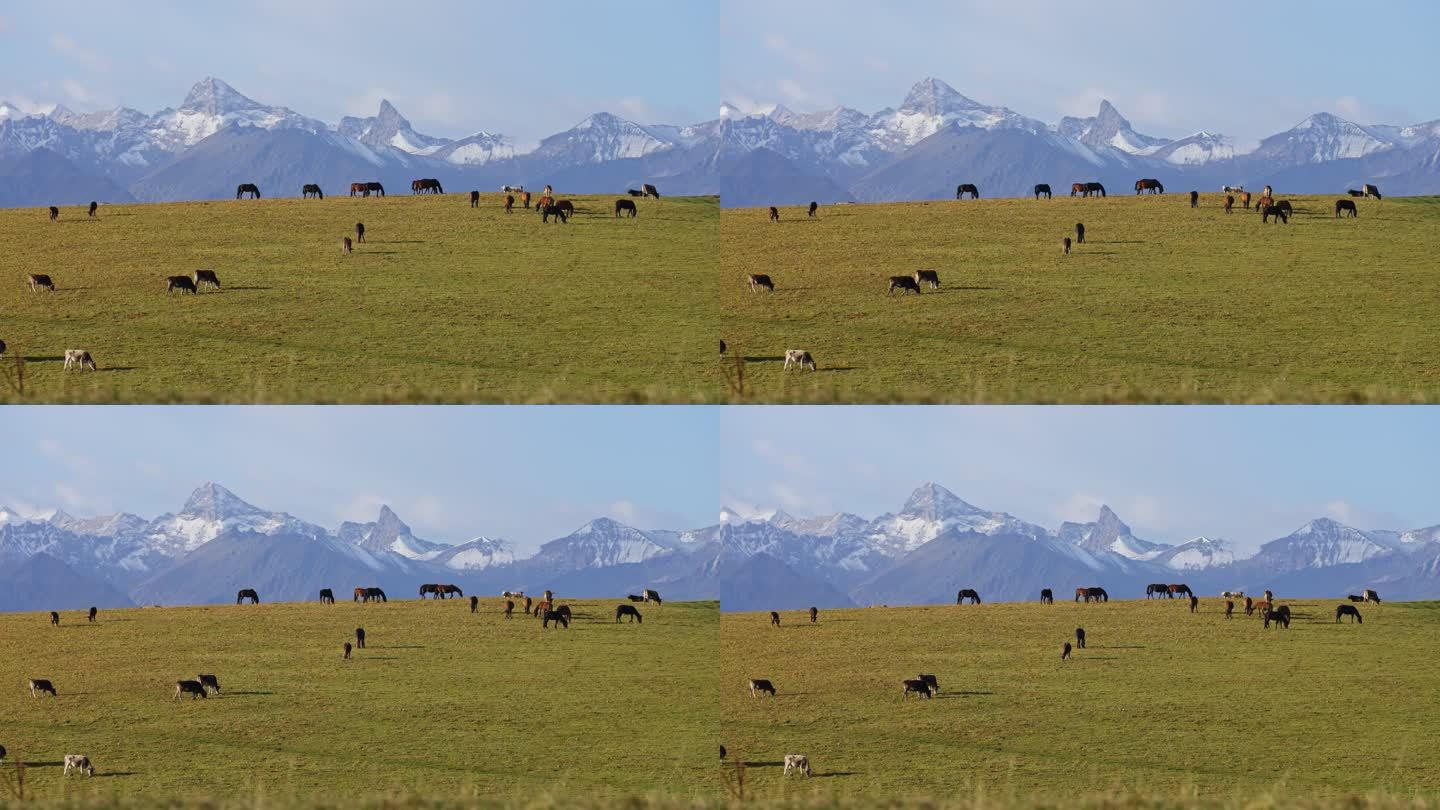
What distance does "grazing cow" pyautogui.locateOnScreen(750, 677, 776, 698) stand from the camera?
43781 mm

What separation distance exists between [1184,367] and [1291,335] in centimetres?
786

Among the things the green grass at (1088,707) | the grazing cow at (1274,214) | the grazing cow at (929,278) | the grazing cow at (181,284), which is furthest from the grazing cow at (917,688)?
the grazing cow at (1274,214)

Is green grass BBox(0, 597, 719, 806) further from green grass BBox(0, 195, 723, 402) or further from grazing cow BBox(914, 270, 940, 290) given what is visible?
grazing cow BBox(914, 270, 940, 290)

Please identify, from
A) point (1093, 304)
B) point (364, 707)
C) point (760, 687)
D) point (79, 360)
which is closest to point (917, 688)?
point (760, 687)

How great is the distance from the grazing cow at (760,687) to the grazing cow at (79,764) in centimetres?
1755

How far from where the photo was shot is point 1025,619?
207 feet

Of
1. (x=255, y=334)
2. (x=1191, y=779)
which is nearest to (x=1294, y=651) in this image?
(x=1191, y=779)

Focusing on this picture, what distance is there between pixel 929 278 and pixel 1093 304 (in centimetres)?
707

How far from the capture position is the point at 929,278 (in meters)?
62.6

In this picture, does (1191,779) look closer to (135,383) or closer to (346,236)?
(135,383)

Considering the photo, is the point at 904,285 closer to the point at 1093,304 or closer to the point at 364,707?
the point at 1093,304

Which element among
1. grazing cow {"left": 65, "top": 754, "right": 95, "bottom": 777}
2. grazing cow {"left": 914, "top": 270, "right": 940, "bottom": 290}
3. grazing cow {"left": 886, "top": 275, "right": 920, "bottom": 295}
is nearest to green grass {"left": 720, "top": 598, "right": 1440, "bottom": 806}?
grazing cow {"left": 886, "top": 275, "right": 920, "bottom": 295}

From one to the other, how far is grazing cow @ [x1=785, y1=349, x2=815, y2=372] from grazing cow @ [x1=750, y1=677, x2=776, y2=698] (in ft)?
31.9

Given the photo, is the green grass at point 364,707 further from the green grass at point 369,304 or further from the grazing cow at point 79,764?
the green grass at point 369,304
